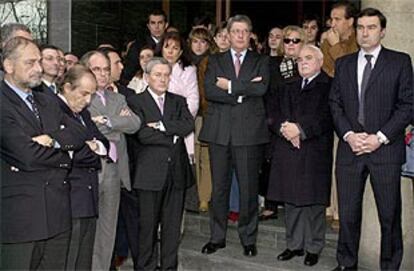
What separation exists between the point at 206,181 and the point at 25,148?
2843mm

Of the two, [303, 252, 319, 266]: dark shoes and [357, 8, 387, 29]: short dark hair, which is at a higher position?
[357, 8, 387, 29]: short dark hair

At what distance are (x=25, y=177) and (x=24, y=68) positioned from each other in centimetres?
58

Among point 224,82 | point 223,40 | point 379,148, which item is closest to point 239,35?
point 224,82

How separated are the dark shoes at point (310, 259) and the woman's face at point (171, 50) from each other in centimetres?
188

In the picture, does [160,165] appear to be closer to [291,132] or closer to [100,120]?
[100,120]

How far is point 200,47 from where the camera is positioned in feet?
21.0

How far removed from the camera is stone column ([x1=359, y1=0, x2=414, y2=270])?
17.0ft

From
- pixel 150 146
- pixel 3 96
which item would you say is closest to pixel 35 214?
pixel 3 96

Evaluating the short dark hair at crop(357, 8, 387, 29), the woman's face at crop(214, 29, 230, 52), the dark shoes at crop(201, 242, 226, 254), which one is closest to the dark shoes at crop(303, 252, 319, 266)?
the dark shoes at crop(201, 242, 226, 254)

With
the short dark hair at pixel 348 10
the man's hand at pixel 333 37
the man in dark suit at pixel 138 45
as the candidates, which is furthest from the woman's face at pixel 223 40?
the short dark hair at pixel 348 10

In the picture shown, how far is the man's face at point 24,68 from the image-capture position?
3887 millimetres

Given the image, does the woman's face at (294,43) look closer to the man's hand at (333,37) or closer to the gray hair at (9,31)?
the man's hand at (333,37)

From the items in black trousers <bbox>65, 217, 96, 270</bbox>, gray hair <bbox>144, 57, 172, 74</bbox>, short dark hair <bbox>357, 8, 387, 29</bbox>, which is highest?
short dark hair <bbox>357, 8, 387, 29</bbox>

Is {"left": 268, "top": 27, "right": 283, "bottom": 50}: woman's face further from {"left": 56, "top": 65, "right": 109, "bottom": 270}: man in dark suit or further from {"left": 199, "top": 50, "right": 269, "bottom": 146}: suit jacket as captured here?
{"left": 56, "top": 65, "right": 109, "bottom": 270}: man in dark suit
